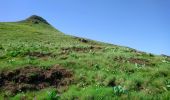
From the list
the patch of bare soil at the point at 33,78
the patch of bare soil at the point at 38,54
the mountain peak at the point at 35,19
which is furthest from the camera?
the mountain peak at the point at 35,19

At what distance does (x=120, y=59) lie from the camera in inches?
1106

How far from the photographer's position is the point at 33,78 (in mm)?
22672

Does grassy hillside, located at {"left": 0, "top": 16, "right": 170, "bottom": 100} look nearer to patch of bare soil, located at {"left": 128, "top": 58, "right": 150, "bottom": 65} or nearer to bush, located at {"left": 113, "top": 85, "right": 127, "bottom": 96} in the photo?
bush, located at {"left": 113, "top": 85, "right": 127, "bottom": 96}

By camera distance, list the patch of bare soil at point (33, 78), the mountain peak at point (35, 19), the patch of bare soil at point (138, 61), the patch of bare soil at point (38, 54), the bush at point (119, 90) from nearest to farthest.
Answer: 1. the bush at point (119, 90)
2. the patch of bare soil at point (33, 78)
3. the patch of bare soil at point (138, 61)
4. the patch of bare soil at point (38, 54)
5. the mountain peak at point (35, 19)

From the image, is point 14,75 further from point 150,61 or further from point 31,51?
A: point 150,61

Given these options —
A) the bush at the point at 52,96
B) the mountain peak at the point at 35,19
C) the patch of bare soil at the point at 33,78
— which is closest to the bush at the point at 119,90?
the bush at the point at 52,96

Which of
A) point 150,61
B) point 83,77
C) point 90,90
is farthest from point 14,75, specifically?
point 150,61

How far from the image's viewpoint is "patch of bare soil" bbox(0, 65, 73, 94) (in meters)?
21.4

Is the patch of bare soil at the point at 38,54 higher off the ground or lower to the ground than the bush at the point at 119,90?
higher

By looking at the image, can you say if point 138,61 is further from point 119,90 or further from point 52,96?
point 52,96

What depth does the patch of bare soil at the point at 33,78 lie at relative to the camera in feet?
70.1

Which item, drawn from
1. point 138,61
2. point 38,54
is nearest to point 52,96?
point 138,61

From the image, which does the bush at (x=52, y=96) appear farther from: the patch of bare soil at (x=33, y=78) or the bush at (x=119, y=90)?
the bush at (x=119, y=90)

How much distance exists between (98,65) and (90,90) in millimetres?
6121
